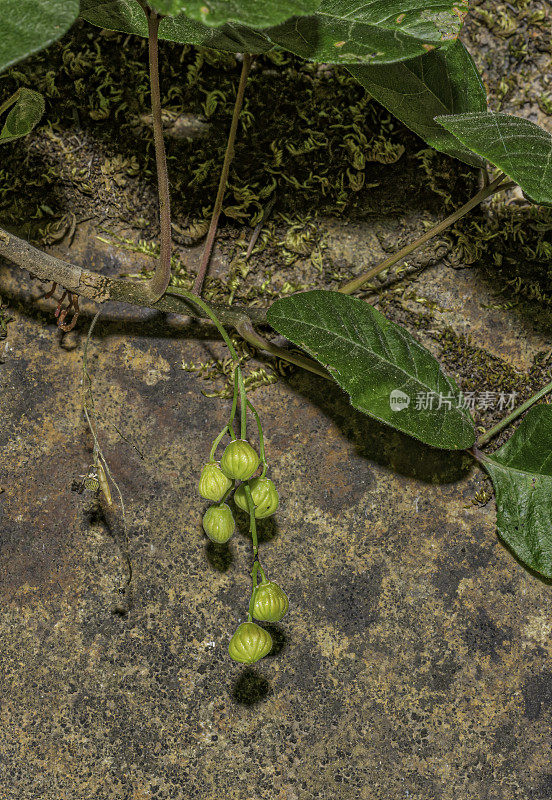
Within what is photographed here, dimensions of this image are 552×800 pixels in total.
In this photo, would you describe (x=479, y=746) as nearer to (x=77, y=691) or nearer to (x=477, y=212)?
(x=77, y=691)

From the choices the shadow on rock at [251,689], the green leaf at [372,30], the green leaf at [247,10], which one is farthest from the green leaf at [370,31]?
the shadow on rock at [251,689]

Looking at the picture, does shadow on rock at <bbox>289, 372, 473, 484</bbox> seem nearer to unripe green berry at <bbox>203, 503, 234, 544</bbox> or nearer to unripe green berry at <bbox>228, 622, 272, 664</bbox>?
unripe green berry at <bbox>203, 503, 234, 544</bbox>

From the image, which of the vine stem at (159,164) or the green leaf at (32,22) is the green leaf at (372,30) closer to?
the vine stem at (159,164)

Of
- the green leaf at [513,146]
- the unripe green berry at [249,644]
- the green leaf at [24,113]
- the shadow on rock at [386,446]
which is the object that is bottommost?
the unripe green berry at [249,644]

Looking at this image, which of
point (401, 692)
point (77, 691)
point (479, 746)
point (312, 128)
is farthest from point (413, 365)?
point (77, 691)

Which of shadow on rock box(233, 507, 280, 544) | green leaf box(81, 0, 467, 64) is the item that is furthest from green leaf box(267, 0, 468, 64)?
shadow on rock box(233, 507, 280, 544)

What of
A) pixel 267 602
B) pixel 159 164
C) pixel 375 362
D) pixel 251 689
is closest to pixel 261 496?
pixel 267 602
